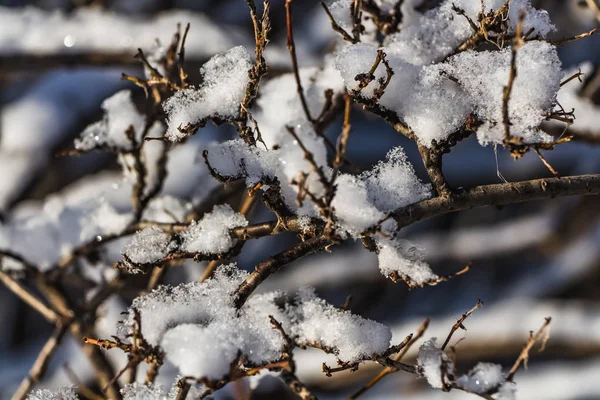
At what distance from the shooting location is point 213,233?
118 centimetres

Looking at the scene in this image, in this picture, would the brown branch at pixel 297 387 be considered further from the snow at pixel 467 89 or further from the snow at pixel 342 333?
the snow at pixel 467 89

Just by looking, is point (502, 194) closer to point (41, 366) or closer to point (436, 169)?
point (436, 169)

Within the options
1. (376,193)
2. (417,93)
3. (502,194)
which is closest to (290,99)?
(417,93)

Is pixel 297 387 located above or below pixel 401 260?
below

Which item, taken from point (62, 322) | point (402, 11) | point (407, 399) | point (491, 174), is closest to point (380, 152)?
point (491, 174)

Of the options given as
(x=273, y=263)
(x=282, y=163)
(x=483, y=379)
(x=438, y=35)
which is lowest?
(x=483, y=379)

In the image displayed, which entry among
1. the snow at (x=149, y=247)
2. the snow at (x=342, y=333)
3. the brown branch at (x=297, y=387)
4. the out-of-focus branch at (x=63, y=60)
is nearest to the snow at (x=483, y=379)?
the snow at (x=342, y=333)

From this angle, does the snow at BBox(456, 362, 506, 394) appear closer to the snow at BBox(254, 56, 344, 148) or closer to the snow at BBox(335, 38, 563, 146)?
the snow at BBox(335, 38, 563, 146)

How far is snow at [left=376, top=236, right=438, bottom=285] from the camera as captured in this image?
1081 millimetres

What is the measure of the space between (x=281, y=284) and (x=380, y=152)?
123cm

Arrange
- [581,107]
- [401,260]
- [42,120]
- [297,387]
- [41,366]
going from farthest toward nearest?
[42,120] < [581,107] < [41,366] < [401,260] < [297,387]

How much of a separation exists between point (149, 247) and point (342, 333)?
0.51m

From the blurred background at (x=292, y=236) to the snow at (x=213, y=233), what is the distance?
2.97ft

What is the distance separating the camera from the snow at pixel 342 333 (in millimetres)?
1135
